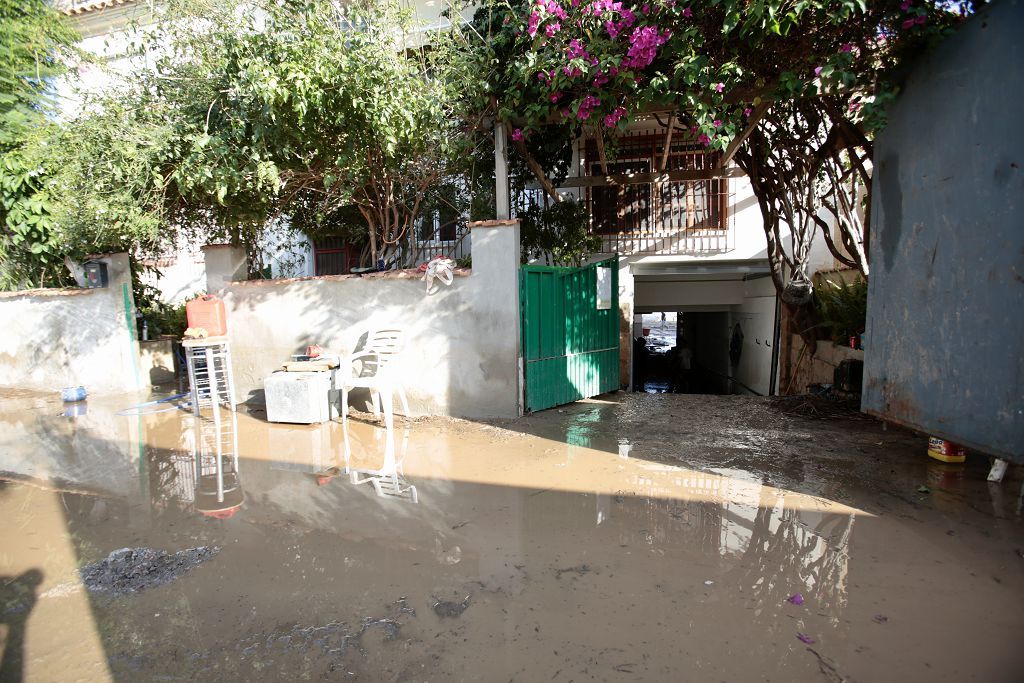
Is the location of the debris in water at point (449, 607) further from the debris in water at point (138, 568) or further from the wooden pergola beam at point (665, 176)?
the wooden pergola beam at point (665, 176)

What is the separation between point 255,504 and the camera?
401cm

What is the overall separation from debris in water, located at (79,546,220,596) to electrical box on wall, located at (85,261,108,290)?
6738 millimetres

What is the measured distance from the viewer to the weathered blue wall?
3.35m

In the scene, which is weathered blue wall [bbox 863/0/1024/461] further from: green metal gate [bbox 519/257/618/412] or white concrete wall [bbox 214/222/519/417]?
white concrete wall [bbox 214/222/519/417]

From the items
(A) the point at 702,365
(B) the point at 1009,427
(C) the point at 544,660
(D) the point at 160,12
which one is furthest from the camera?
(A) the point at 702,365

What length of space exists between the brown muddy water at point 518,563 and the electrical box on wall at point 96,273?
3742 mm

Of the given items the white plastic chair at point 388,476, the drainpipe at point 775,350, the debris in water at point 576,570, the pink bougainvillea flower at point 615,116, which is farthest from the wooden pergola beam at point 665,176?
the debris in water at point 576,570

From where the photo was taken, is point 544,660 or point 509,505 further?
point 509,505

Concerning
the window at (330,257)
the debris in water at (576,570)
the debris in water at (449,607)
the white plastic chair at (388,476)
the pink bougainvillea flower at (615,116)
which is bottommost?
the debris in water at (449,607)

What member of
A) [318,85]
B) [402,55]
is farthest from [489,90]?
[318,85]

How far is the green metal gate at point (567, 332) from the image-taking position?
656 centimetres

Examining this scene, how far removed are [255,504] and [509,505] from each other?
191cm

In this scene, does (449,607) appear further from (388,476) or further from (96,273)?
(96,273)

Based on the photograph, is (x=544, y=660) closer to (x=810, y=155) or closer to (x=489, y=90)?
(x=489, y=90)
